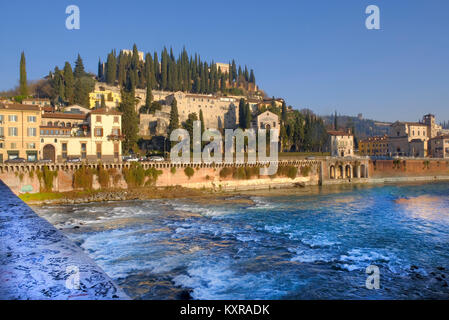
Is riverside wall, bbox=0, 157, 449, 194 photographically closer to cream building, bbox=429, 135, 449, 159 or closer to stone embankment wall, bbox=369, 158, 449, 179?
stone embankment wall, bbox=369, 158, 449, 179

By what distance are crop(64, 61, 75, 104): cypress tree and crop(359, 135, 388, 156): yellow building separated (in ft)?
283

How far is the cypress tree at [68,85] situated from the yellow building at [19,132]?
31.5m

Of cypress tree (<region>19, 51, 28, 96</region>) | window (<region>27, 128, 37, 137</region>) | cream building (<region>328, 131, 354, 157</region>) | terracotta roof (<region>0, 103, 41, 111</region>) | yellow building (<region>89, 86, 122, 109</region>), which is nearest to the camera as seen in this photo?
terracotta roof (<region>0, 103, 41, 111</region>)

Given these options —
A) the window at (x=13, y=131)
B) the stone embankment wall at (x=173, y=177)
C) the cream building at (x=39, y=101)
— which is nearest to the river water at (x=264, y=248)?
the stone embankment wall at (x=173, y=177)

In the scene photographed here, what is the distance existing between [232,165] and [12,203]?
38034 mm

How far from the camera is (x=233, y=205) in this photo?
33250 mm

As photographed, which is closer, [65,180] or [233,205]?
[233,205]

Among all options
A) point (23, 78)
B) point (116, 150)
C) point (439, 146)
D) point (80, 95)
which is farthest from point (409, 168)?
point (23, 78)

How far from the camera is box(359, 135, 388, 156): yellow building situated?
99469mm

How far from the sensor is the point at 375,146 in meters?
103

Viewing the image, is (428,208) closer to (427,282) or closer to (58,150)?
(427,282)

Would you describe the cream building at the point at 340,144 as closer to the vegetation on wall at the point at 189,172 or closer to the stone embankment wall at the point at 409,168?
the stone embankment wall at the point at 409,168

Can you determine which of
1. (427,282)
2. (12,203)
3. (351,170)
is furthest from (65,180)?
(351,170)

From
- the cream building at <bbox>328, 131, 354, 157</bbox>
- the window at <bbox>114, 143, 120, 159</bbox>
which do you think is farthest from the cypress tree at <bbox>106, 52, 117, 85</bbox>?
the cream building at <bbox>328, 131, 354, 157</bbox>
